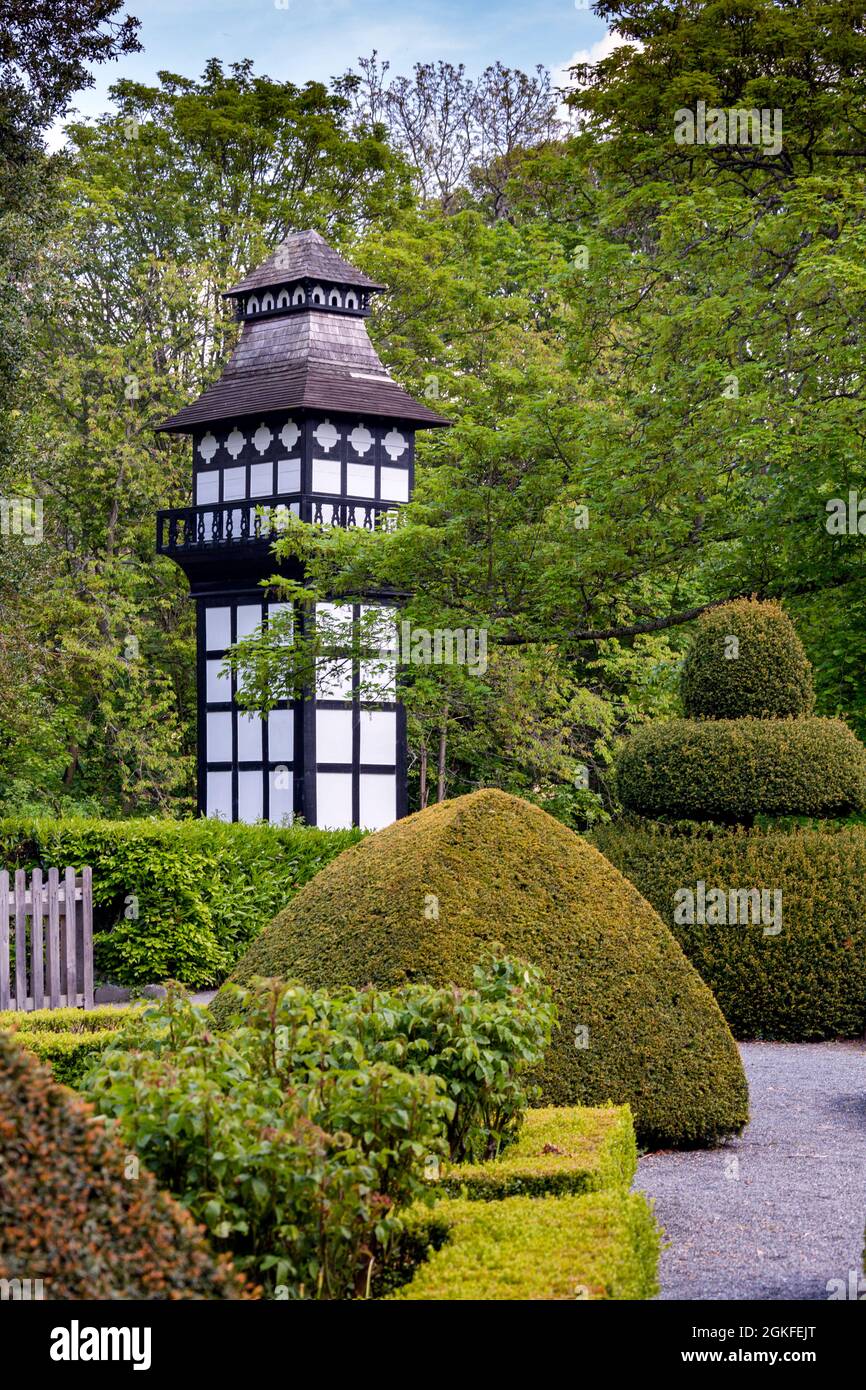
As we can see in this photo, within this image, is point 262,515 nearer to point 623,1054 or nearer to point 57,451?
point 57,451

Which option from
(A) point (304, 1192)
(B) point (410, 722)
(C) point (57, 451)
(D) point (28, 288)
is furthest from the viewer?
(B) point (410, 722)

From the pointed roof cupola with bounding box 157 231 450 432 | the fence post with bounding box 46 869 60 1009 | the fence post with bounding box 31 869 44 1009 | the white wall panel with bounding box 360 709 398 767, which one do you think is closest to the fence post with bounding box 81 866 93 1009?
the fence post with bounding box 46 869 60 1009

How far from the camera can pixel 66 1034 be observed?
9.40 metres

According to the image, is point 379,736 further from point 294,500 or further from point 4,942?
point 4,942

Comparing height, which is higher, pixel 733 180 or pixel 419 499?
pixel 733 180

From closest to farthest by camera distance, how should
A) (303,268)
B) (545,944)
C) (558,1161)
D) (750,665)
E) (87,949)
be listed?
(558,1161) → (545,944) → (750,665) → (87,949) → (303,268)

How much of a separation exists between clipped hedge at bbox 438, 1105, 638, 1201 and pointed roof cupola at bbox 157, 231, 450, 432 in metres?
20.1

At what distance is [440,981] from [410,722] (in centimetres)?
2152

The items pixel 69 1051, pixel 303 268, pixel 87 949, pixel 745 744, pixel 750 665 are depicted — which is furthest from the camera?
pixel 303 268

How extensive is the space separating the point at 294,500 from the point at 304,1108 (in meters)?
21.8

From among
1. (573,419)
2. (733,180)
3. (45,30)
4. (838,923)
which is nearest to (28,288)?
(45,30)

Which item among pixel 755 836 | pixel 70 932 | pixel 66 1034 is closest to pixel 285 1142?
pixel 66 1034

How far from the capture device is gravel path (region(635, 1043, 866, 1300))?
6.00 metres

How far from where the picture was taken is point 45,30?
19.3 metres
